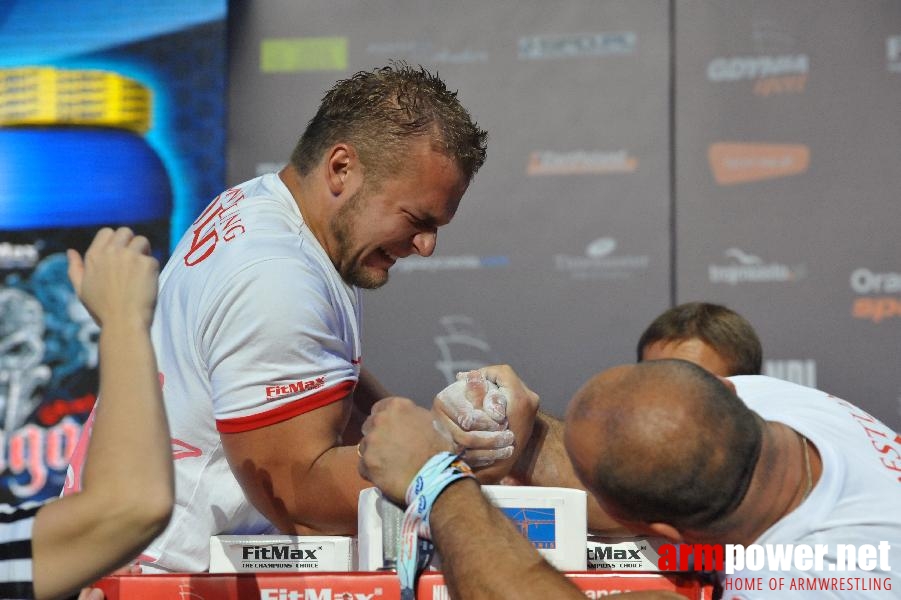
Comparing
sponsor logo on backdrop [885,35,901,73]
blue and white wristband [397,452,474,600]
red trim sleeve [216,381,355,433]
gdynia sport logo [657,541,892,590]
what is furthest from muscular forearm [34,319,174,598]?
sponsor logo on backdrop [885,35,901,73]

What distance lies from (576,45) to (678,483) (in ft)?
13.1

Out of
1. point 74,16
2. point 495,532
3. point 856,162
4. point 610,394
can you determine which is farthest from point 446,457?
point 74,16

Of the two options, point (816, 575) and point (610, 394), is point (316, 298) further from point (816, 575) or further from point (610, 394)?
point (816, 575)

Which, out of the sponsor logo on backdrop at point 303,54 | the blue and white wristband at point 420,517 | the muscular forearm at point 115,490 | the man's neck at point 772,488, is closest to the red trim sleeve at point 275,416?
the blue and white wristband at point 420,517

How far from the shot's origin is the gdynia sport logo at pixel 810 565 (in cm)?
152

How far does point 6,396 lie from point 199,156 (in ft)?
5.02

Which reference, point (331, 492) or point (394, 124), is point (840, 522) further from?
point (394, 124)

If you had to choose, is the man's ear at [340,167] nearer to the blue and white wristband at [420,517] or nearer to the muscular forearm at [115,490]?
the blue and white wristband at [420,517]

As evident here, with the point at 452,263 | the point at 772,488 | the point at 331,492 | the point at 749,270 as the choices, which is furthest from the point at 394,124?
the point at 749,270

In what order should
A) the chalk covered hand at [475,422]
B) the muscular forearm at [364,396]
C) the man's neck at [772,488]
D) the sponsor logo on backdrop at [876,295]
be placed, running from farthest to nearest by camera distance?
the sponsor logo on backdrop at [876,295] < the muscular forearm at [364,396] < the chalk covered hand at [475,422] < the man's neck at [772,488]

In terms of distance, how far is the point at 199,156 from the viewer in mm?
5234

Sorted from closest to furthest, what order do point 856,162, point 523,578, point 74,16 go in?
point 523,578, point 856,162, point 74,16

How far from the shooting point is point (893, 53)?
195 inches

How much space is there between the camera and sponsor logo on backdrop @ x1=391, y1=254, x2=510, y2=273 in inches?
201
